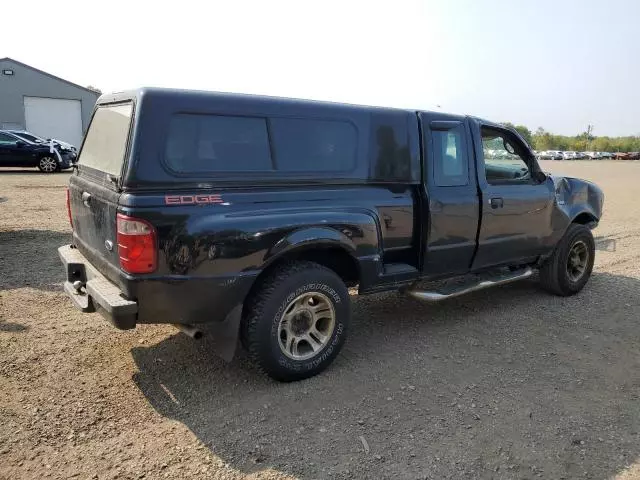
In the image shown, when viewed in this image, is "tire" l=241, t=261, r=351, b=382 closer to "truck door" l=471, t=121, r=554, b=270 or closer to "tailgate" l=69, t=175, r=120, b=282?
"tailgate" l=69, t=175, r=120, b=282

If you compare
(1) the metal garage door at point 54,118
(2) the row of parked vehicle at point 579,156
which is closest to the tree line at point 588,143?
(2) the row of parked vehicle at point 579,156

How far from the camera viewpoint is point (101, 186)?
3613mm

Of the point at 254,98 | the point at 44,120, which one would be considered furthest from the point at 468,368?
the point at 44,120

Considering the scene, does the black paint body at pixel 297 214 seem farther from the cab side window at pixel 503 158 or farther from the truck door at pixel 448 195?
the cab side window at pixel 503 158

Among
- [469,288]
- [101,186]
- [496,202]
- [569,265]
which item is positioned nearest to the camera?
[101,186]

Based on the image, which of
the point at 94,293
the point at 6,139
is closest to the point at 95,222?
the point at 94,293

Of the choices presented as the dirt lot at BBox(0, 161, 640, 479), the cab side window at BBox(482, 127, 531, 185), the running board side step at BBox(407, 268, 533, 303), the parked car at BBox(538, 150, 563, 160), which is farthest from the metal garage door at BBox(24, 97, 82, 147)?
the parked car at BBox(538, 150, 563, 160)

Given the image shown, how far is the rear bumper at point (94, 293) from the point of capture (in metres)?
3.26

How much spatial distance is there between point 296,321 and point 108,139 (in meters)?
1.87

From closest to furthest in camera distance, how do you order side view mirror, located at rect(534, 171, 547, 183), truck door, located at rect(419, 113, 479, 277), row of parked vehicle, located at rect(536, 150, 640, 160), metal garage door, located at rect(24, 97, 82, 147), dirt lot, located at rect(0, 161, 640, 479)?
dirt lot, located at rect(0, 161, 640, 479) < truck door, located at rect(419, 113, 479, 277) < side view mirror, located at rect(534, 171, 547, 183) < metal garage door, located at rect(24, 97, 82, 147) < row of parked vehicle, located at rect(536, 150, 640, 160)

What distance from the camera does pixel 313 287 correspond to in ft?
12.4

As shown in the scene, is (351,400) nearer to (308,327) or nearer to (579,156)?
(308,327)

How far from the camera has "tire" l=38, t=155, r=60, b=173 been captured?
18.5 meters

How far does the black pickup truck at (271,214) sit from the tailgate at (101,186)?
0.07 ft
